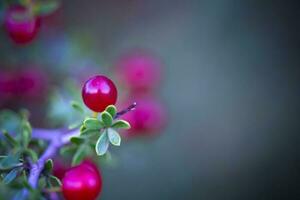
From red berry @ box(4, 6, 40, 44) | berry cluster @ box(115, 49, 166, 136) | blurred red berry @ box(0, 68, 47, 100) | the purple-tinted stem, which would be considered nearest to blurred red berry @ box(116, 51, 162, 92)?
berry cluster @ box(115, 49, 166, 136)

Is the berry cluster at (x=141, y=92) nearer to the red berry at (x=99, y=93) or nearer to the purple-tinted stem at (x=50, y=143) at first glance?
the purple-tinted stem at (x=50, y=143)

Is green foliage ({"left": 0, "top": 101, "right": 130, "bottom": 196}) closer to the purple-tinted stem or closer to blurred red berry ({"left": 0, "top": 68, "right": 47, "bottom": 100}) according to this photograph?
the purple-tinted stem

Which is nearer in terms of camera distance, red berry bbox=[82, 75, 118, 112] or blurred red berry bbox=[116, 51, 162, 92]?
red berry bbox=[82, 75, 118, 112]

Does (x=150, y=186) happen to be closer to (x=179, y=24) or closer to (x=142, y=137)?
(x=142, y=137)

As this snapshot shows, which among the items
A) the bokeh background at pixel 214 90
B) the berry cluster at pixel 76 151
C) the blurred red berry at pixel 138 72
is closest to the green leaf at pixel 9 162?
the berry cluster at pixel 76 151

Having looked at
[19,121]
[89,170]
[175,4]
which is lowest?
[89,170]

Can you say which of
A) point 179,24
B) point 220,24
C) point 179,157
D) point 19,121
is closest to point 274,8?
point 220,24

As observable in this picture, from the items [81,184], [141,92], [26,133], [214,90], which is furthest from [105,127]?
[214,90]
